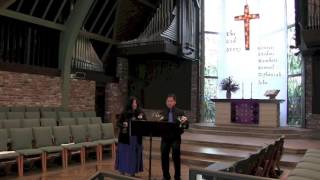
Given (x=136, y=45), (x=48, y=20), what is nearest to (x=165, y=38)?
(x=136, y=45)

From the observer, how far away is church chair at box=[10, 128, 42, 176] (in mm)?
6246

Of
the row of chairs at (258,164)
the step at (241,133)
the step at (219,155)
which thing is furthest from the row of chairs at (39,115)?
the row of chairs at (258,164)

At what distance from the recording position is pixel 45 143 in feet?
22.7

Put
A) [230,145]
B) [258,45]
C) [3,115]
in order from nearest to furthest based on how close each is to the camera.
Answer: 1. [3,115]
2. [230,145]
3. [258,45]

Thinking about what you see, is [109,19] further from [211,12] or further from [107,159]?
[107,159]

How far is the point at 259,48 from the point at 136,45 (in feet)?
15.3

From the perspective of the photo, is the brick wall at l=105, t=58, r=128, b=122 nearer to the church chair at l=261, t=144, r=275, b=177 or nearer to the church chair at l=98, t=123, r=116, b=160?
the church chair at l=98, t=123, r=116, b=160

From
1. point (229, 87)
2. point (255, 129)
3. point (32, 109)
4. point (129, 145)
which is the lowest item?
point (255, 129)

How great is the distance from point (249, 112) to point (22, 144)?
279 inches

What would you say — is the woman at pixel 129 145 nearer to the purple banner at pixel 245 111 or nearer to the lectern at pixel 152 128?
the lectern at pixel 152 128

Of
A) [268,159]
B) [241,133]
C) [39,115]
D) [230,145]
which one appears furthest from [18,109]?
[268,159]

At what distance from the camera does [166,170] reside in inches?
230

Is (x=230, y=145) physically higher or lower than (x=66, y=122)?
lower

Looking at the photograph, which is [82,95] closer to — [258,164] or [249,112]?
[249,112]
